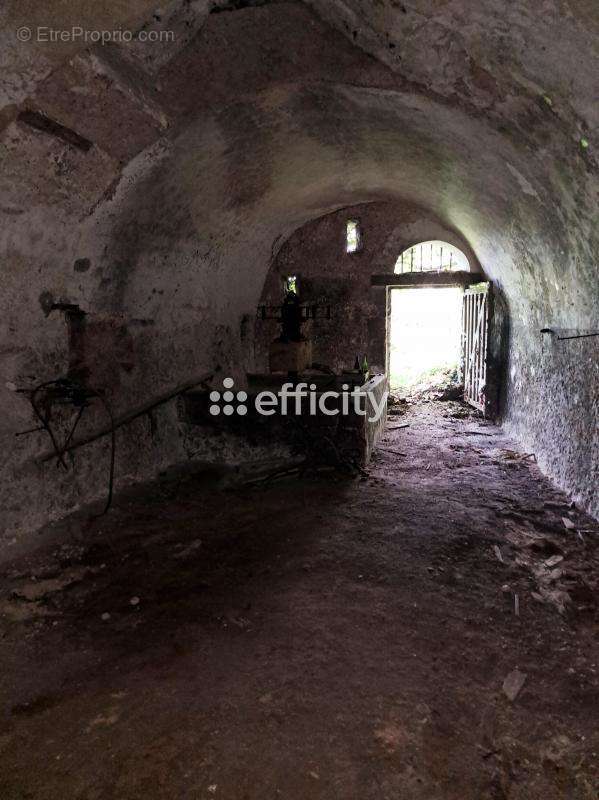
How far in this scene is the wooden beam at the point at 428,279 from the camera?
10.2m

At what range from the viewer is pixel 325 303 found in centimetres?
1105

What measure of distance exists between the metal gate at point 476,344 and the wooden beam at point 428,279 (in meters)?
0.22

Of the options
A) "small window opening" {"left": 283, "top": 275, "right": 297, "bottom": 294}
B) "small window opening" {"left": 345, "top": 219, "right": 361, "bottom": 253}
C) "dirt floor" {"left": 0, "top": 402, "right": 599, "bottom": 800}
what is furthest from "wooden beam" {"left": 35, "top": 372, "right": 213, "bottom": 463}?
"small window opening" {"left": 345, "top": 219, "right": 361, "bottom": 253}

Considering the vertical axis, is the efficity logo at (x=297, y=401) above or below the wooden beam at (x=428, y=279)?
below

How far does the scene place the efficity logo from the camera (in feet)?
20.6

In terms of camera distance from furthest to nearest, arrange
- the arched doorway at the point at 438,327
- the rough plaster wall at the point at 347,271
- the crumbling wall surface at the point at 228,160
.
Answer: the rough plaster wall at the point at 347,271
the arched doorway at the point at 438,327
the crumbling wall surface at the point at 228,160

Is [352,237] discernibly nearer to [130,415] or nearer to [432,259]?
[130,415]

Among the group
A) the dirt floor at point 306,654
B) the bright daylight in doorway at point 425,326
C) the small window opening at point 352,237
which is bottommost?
the dirt floor at point 306,654

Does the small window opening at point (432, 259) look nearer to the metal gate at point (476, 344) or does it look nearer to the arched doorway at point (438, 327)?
the arched doorway at point (438, 327)

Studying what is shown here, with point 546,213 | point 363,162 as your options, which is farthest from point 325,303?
point 546,213

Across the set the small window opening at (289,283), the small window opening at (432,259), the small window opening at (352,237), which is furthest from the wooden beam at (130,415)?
the small window opening at (432,259)

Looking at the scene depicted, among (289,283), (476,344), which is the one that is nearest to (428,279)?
(476,344)

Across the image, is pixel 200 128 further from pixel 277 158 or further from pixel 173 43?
pixel 277 158

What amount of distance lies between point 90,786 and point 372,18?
4.35 metres
